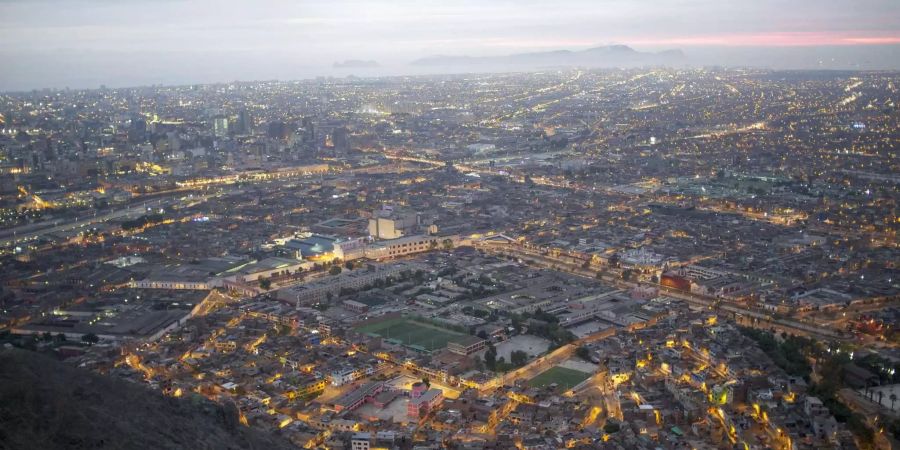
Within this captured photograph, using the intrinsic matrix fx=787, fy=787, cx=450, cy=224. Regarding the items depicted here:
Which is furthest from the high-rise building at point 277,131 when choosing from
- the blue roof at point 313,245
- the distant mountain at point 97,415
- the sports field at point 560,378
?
the distant mountain at point 97,415

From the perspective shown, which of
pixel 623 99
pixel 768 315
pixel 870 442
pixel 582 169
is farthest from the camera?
pixel 623 99

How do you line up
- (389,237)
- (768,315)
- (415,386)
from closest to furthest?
(415,386) → (768,315) → (389,237)

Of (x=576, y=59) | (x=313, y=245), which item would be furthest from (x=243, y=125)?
(x=576, y=59)

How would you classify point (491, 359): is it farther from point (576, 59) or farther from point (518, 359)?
point (576, 59)

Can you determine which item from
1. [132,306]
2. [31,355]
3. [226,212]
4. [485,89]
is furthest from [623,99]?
[31,355]

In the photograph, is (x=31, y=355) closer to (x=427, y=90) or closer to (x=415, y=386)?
(x=415, y=386)

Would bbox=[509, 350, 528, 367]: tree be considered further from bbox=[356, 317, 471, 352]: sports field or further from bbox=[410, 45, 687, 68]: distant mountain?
bbox=[410, 45, 687, 68]: distant mountain

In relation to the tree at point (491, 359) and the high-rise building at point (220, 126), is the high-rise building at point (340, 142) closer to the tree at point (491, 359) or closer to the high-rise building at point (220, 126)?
the high-rise building at point (220, 126)
